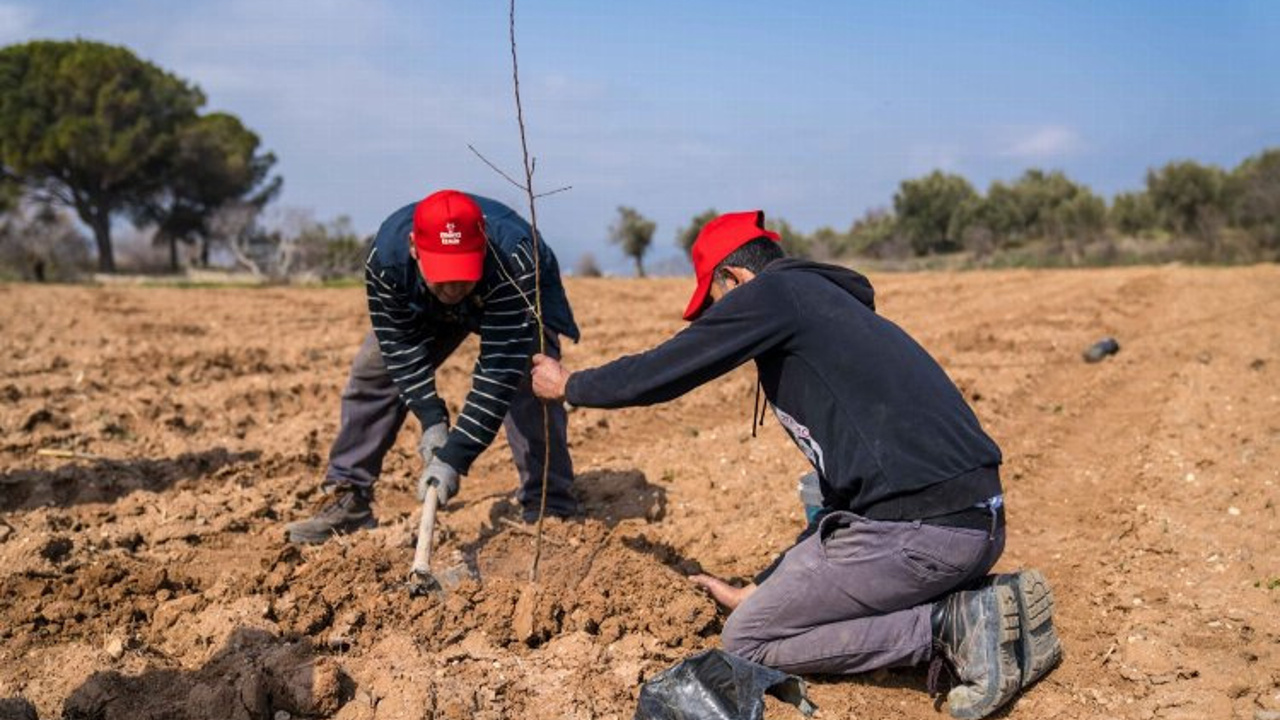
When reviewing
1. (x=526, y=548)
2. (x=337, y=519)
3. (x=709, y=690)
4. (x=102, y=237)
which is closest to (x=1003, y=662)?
(x=709, y=690)

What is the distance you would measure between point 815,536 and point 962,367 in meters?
6.72

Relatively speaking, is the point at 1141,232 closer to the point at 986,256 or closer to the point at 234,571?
the point at 986,256

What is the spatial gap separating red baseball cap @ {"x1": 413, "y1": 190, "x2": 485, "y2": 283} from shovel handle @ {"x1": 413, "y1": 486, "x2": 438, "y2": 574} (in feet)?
2.72

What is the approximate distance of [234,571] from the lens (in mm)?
4293

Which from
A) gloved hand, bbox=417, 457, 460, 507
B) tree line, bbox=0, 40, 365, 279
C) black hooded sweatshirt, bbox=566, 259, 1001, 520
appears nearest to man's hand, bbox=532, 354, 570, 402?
black hooded sweatshirt, bbox=566, 259, 1001, 520

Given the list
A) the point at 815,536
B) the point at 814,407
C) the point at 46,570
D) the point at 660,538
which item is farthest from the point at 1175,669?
the point at 46,570

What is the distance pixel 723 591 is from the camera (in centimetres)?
384

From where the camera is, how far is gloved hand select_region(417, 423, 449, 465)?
4193mm

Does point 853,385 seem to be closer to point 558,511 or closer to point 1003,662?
point 1003,662

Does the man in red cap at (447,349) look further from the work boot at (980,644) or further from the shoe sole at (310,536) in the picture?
the work boot at (980,644)

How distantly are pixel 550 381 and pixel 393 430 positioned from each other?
154cm

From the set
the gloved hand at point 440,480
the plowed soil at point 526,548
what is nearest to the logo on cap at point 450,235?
the gloved hand at point 440,480

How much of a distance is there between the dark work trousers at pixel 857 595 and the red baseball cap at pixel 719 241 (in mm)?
814

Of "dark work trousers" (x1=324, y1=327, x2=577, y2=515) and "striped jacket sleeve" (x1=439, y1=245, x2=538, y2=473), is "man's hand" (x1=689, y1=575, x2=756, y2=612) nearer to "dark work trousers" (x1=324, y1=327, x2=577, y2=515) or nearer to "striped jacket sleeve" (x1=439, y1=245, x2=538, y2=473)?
"striped jacket sleeve" (x1=439, y1=245, x2=538, y2=473)
